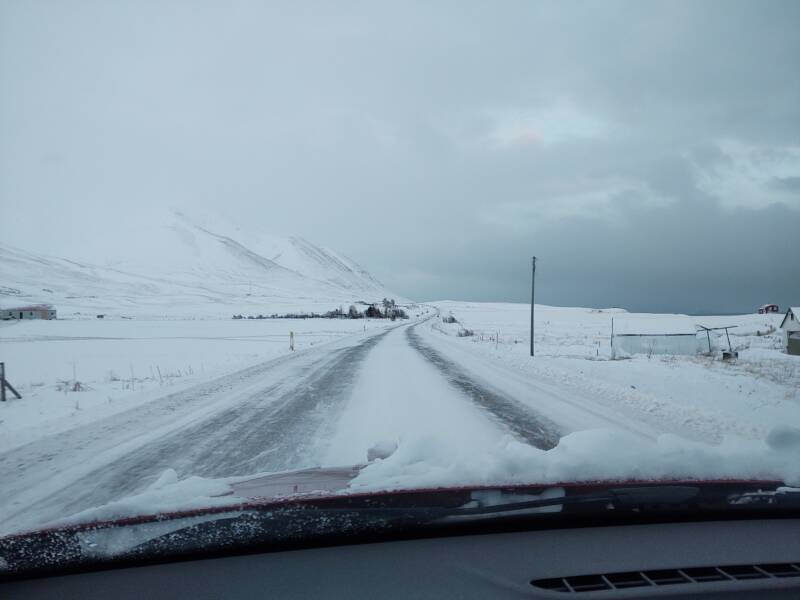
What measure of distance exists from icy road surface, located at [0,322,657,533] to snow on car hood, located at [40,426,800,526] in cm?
68

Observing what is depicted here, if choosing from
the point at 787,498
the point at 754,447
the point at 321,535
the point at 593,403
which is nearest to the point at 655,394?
Answer: the point at 593,403

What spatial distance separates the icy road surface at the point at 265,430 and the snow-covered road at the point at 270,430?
18 millimetres

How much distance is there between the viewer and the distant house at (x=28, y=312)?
68750 mm

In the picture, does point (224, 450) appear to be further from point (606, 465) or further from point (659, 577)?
point (659, 577)

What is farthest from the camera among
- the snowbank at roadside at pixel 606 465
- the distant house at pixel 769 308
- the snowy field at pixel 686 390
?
the distant house at pixel 769 308

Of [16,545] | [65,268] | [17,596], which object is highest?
[65,268]

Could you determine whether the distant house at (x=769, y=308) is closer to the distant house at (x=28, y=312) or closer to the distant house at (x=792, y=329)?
the distant house at (x=792, y=329)

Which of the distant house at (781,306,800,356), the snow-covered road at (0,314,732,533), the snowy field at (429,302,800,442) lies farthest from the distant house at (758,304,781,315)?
the snow-covered road at (0,314,732,533)

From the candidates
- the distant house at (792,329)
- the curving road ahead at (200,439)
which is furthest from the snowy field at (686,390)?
the distant house at (792,329)

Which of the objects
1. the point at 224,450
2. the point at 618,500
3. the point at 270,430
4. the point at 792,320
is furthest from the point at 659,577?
the point at 792,320

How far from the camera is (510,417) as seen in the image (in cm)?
760

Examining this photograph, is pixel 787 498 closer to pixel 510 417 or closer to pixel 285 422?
pixel 510 417

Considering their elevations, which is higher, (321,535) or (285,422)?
(321,535)

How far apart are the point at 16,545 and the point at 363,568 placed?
154 cm
